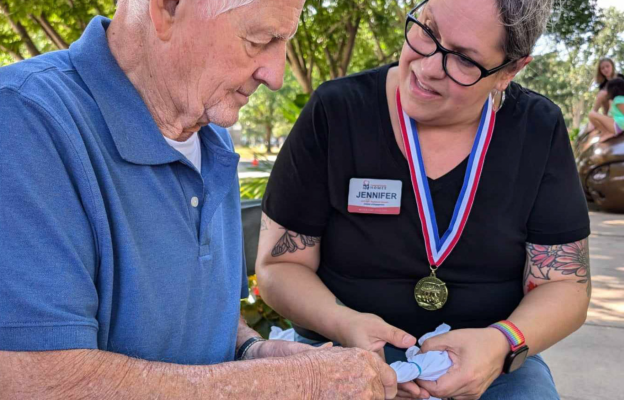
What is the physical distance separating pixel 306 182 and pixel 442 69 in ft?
2.01

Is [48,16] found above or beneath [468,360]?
above

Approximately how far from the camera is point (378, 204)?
7.11 ft

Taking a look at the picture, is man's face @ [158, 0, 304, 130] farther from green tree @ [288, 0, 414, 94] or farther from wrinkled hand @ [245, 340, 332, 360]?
green tree @ [288, 0, 414, 94]

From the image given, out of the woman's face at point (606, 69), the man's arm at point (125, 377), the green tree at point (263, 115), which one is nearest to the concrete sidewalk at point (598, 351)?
the man's arm at point (125, 377)

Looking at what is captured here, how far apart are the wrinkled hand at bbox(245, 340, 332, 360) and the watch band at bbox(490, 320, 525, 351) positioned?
685mm

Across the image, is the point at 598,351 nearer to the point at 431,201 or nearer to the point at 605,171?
the point at 431,201

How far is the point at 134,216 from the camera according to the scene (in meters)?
1.37

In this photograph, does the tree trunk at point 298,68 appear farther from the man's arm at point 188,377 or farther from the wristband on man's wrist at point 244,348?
the man's arm at point 188,377

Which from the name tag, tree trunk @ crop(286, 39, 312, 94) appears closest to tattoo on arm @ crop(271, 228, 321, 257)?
the name tag

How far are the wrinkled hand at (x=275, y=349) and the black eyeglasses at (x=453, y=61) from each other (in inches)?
40.0

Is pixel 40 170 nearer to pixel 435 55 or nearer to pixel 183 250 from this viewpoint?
pixel 183 250

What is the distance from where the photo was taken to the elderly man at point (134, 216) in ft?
3.69

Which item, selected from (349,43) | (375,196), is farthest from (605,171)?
(375,196)

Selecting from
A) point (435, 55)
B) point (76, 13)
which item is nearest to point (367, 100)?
point (435, 55)
